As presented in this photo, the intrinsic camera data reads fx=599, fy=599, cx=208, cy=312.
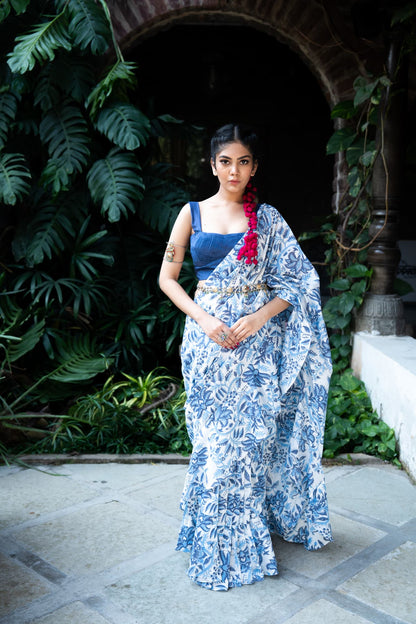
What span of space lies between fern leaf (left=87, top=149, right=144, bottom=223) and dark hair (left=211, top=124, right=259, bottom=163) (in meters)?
1.89

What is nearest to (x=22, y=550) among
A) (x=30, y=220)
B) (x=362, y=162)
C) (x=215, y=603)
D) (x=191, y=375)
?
(x=215, y=603)

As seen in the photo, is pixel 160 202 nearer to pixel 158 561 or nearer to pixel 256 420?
pixel 256 420

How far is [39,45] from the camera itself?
144 inches

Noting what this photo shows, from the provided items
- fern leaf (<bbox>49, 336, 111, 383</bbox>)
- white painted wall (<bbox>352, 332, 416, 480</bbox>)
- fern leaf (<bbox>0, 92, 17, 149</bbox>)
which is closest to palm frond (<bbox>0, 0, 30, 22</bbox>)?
fern leaf (<bbox>0, 92, 17, 149</bbox>)

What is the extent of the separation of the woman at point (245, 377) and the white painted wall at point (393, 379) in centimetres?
107

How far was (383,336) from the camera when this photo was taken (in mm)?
4168

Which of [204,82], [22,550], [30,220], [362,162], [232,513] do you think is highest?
[204,82]

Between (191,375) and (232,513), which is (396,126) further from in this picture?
(232,513)

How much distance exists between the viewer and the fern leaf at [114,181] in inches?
157

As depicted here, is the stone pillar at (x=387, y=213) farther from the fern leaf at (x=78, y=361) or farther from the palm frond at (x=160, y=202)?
the fern leaf at (x=78, y=361)

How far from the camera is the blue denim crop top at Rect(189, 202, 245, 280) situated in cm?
217

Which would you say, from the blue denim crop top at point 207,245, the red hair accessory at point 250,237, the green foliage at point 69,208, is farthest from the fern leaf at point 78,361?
the red hair accessory at point 250,237

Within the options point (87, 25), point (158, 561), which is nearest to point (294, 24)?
point (87, 25)

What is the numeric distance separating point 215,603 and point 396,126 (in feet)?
10.8
